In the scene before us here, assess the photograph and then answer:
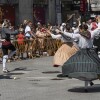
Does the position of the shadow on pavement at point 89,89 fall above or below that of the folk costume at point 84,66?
below

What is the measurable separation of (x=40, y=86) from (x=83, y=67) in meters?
2.18

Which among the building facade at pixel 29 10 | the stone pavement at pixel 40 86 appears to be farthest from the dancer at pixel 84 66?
the building facade at pixel 29 10

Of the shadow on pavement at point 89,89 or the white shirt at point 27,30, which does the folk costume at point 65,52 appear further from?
the white shirt at point 27,30

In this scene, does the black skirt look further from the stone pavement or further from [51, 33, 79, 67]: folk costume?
[51, 33, 79, 67]: folk costume

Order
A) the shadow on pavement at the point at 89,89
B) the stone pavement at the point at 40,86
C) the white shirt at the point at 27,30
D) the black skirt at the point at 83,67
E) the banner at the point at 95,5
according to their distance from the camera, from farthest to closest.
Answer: the banner at the point at 95,5 < the white shirt at the point at 27,30 < the shadow on pavement at the point at 89,89 < the black skirt at the point at 83,67 < the stone pavement at the point at 40,86

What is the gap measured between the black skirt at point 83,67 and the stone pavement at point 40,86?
0.50m

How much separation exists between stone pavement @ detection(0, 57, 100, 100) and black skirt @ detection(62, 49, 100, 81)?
1.64 feet

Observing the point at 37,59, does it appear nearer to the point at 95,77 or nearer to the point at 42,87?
the point at 42,87

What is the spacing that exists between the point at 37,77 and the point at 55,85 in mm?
2277

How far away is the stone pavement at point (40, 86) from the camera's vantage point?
41.1ft

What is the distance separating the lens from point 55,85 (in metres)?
14.7

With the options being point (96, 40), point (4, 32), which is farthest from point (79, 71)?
point (96, 40)

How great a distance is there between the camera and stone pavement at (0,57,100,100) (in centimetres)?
1253

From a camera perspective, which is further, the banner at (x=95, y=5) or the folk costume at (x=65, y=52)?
the banner at (x=95, y=5)
